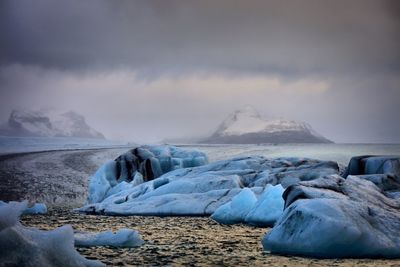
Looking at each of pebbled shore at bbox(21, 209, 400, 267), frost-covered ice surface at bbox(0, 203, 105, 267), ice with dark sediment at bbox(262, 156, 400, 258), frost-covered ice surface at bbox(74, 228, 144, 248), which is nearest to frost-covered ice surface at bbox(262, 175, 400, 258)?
ice with dark sediment at bbox(262, 156, 400, 258)

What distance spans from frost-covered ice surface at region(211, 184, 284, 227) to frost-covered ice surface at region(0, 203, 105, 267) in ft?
29.2

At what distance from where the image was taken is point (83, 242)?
1102cm

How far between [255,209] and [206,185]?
5699 mm

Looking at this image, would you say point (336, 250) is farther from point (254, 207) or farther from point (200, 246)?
point (254, 207)

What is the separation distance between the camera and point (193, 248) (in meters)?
11.0

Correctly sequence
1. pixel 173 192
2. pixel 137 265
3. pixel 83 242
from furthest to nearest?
pixel 173 192 < pixel 83 242 < pixel 137 265

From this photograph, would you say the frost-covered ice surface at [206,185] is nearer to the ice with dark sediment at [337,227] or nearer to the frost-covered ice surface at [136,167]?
the frost-covered ice surface at [136,167]

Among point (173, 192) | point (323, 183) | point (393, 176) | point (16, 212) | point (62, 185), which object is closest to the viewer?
point (16, 212)

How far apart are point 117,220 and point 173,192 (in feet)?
13.5

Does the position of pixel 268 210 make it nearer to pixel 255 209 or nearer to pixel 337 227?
pixel 255 209

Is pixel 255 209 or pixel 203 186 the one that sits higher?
pixel 203 186

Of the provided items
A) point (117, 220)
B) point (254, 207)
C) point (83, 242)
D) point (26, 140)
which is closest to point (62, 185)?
point (117, 220)

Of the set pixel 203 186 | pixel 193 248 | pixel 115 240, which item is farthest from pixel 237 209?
pixel 115 240

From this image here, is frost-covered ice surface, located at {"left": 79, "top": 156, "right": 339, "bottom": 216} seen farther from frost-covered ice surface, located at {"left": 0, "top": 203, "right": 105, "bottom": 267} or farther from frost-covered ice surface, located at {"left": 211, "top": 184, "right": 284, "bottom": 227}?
frost-covered ice surface, located at {"left": 0, "top": 203, "right": 105, "bottom": 267}
